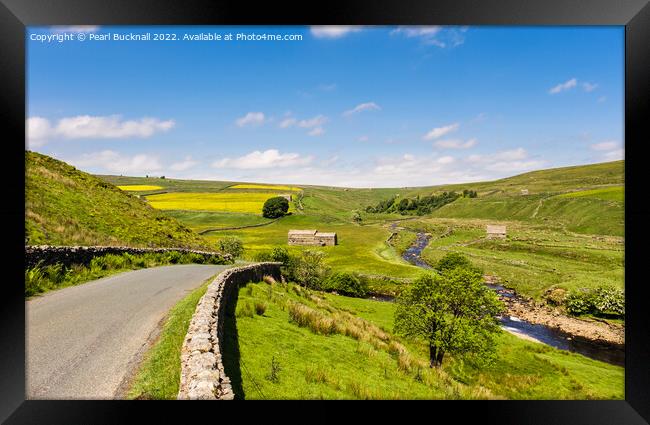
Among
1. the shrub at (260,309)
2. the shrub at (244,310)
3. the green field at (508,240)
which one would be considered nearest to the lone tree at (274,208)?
the green field at (508,240)

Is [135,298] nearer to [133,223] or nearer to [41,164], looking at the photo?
[133,223]

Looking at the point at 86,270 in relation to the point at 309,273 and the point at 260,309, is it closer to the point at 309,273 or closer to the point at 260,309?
the point at 260,309

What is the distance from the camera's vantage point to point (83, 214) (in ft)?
72.1

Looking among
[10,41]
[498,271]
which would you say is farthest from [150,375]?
[498,271]

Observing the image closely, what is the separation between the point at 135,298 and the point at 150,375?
5533 mm

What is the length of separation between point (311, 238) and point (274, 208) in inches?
855

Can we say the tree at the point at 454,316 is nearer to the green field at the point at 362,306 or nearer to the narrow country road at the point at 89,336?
the green field at the point at 362,306

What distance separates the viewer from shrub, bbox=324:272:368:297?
43.8 m

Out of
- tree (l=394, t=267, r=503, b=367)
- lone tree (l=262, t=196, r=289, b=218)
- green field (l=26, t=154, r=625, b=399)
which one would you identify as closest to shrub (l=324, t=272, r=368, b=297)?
green field (l=26, t=154, r=625, b=399)

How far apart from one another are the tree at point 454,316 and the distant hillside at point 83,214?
708 inches

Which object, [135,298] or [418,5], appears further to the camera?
[135,298]

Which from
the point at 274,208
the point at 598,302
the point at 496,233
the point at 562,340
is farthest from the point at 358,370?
the point at 274,208

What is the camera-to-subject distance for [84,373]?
6.41 meters

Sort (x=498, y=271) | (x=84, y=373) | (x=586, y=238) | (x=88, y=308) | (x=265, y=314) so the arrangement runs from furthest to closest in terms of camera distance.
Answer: (x=586, y=238)
(x=498, y=271)
(x=265, y=314)
(x=88, y=308)
(x=84, y=373)
